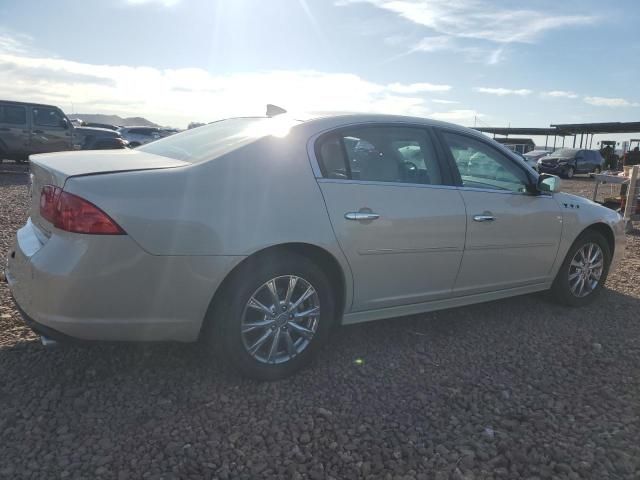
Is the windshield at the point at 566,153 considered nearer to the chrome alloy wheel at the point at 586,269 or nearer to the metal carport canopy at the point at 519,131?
the metal carport canopy at the point at 519,131

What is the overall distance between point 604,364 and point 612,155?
34.4 m

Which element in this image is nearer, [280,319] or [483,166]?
[280,319]

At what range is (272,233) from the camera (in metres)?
2.79

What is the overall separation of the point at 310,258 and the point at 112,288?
1.11m

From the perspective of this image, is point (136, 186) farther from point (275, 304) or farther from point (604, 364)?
point (604, 364)

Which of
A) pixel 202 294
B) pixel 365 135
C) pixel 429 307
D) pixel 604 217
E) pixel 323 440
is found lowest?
pixel 323 440

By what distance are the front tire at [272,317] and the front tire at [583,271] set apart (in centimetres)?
246

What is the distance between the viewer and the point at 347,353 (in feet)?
11.5

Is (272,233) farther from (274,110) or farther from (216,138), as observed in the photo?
(274,110)

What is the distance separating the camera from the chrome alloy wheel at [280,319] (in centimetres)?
290

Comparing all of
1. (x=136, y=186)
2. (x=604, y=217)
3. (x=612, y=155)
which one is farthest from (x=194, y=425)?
(x=612, y=155)

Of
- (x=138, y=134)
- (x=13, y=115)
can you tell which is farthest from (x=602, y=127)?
(x=13, y=115)

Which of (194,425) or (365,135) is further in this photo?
(365,135)

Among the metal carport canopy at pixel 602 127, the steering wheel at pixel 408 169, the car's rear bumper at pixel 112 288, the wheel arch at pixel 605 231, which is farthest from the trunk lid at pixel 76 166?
the metal carport canopy at pixel 602 127
